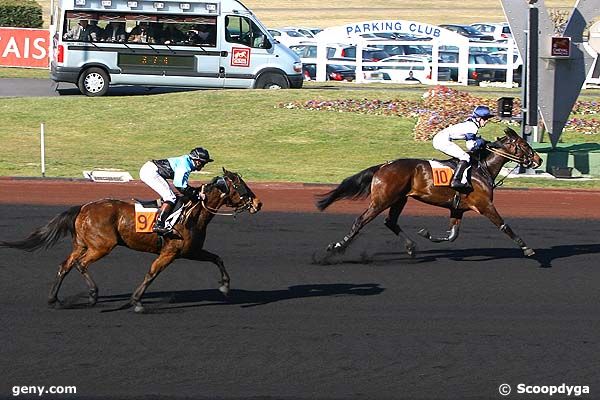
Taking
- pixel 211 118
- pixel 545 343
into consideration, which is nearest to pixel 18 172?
pixel 211 118

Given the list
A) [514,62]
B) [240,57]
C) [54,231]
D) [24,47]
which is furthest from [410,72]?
[54,231]

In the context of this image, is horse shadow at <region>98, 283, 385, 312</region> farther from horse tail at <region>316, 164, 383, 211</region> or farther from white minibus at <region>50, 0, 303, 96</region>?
white minibus at <region>50, 0, 303, 96</region>

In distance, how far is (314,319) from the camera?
1146 centimetres

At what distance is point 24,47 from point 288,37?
11.5 meters

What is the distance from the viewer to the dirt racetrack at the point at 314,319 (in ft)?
31.1

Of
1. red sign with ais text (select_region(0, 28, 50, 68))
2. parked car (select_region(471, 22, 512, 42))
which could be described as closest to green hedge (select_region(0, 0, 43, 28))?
red sign with ais text (select_region(0, 28, 50, 68))

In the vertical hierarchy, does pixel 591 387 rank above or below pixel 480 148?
below

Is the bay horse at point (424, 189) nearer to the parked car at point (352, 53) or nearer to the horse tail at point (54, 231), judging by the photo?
the horse tail at point (54, 231)

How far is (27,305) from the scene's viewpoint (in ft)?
38.5

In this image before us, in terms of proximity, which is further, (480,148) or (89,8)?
(89,8)

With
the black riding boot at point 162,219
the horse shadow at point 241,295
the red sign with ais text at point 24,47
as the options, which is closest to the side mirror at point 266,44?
the red sign with ais text at point 24,47

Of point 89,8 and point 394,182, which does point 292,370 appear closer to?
point 394,182

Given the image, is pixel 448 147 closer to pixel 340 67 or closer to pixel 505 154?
pixel 505 154

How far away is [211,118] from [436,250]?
43.0 feet
